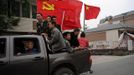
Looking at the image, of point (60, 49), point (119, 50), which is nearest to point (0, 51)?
point (60, 49)

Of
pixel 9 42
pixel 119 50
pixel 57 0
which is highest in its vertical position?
pixel 57 0

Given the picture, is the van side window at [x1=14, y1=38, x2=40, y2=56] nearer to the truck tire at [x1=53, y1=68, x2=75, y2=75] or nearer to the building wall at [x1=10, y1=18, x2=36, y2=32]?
the truck tire at [x1=53, y1=68, x2=75, y2=75]

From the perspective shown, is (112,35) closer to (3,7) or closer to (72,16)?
(3,7)

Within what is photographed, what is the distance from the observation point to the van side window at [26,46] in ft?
21.4

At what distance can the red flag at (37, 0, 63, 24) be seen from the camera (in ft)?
30.7

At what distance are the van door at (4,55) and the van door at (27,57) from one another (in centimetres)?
12

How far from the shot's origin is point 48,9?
30.9ft

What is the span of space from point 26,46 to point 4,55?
0.68 meters

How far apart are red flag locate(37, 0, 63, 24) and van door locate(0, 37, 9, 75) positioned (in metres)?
3.21

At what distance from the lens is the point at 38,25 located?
859cm

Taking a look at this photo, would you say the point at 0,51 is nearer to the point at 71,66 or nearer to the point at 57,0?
the point at 71,66

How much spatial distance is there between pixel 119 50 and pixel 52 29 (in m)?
18.2

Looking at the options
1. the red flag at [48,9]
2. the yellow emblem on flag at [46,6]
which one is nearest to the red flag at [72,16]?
the red flag at [48,9]

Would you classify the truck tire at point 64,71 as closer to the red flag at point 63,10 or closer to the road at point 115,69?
the red flag at point 63,10
